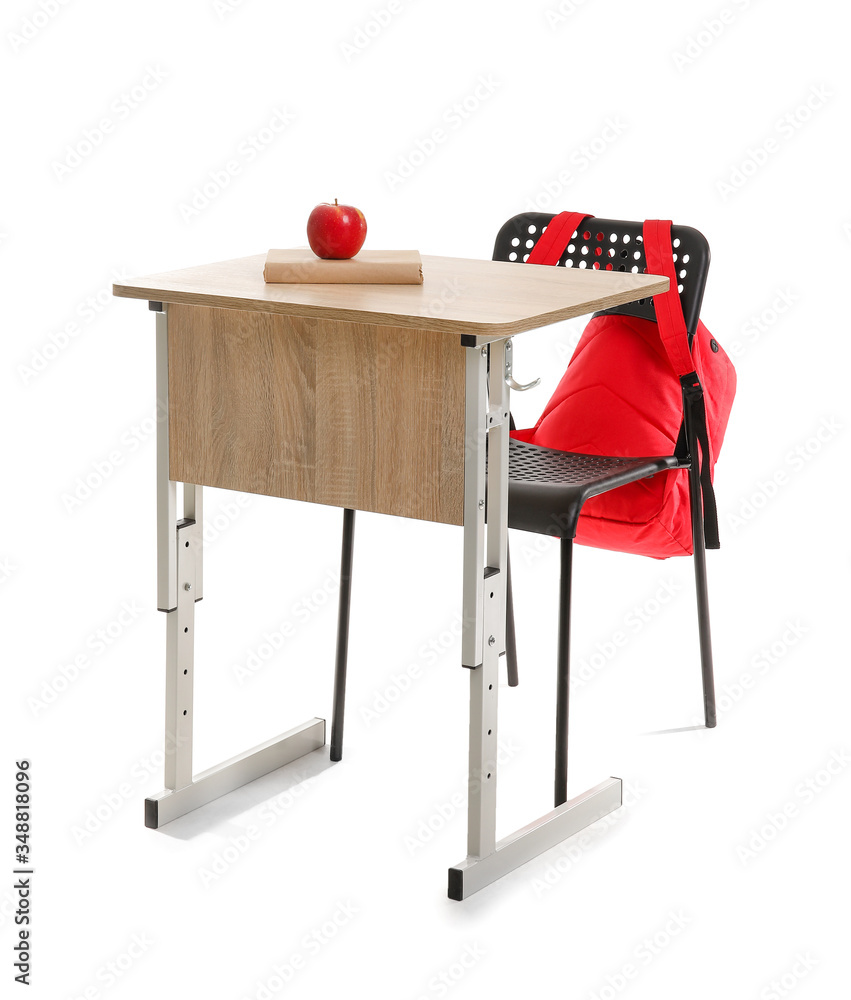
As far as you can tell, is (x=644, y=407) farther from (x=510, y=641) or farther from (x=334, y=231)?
(x=334, y=231)

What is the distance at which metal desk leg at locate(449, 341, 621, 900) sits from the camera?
9.31ft

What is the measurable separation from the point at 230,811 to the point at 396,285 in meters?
1.10

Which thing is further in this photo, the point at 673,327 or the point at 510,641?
the point at 510,641

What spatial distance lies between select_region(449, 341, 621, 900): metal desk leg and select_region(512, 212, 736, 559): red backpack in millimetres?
815

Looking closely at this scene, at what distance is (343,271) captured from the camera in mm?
3146

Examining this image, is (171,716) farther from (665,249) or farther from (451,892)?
(665,249)

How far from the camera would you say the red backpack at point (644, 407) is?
144 inches

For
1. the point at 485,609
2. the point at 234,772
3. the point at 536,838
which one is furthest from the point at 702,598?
the point at 234,772

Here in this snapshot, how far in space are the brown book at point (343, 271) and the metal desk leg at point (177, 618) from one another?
231 mm

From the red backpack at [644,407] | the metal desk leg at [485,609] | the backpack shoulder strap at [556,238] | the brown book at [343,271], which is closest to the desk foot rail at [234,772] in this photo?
the metal desk leg at [485,609]

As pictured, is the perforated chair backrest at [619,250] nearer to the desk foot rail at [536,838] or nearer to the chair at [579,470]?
the chair at [579,470]

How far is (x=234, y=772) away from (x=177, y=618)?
1.31 feet

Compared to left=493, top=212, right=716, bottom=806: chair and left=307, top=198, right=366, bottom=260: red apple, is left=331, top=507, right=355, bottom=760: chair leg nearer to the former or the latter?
left=493, top=212, right=716, bottom=806: chair

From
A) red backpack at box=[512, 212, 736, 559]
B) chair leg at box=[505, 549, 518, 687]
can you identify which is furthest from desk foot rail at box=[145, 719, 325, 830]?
red backpack at box=[512, 212, 736, 559]
